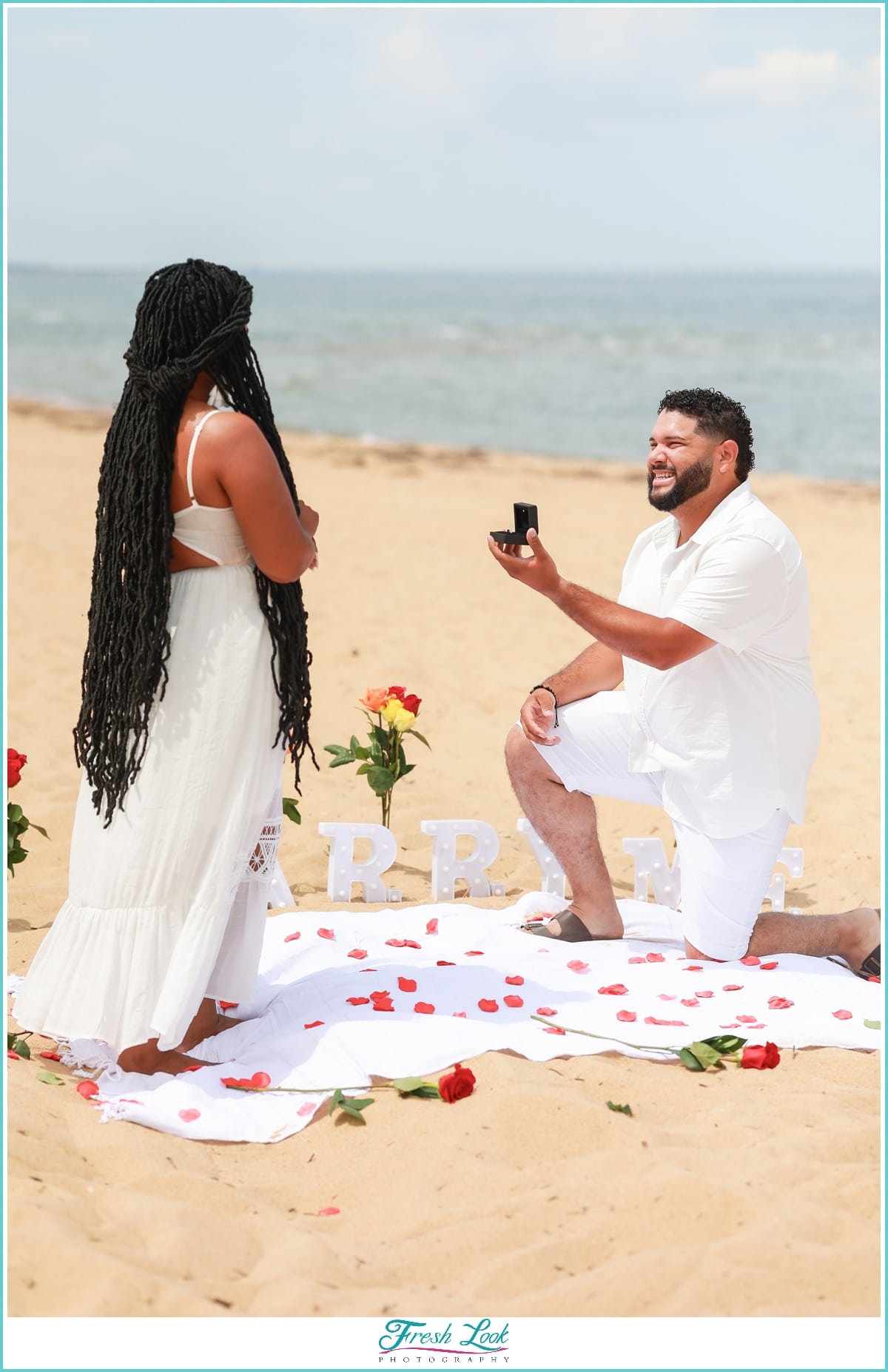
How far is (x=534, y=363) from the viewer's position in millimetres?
37531

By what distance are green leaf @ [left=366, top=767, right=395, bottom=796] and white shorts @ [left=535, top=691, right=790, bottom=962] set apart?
98cm

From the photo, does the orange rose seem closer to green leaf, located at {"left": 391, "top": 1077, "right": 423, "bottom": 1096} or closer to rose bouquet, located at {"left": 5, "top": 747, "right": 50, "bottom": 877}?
rose bouquet, located at {"left": 5, "top": 747, "right": 50, "bottom": 877}

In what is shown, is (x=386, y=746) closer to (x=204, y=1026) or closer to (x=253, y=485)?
(x=204, y=1026)

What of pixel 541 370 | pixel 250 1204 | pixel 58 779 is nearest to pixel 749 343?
pixel 541 370

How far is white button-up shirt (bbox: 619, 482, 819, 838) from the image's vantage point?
164 inches

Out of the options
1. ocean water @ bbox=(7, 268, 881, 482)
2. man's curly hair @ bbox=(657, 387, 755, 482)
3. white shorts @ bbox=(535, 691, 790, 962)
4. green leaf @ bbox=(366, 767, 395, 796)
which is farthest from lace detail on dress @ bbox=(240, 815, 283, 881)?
ocean water @ bbox=(7, 268, 881, 482)

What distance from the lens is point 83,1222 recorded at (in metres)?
2.74

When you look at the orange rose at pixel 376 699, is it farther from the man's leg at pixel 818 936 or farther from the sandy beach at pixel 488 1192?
the man's leg at pixel 818 936

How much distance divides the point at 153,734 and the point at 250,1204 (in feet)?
3.93

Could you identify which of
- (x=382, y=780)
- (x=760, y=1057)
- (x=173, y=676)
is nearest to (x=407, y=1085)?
(x=760, y=1057)

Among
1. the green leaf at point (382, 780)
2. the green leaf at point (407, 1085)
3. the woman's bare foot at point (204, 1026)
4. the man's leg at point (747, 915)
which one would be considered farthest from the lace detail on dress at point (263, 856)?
the green leaf at point (382, 780)

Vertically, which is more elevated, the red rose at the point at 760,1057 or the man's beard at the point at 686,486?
the man's beard at the point at 686,486

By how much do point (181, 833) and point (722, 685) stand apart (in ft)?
6.01

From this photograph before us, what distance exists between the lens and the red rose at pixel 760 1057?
358cm
